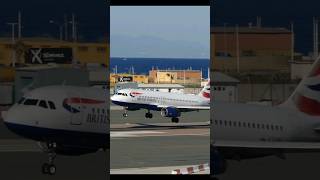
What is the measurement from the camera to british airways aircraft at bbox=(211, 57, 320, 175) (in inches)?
712

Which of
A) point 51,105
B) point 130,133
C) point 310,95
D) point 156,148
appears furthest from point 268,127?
point 130,133

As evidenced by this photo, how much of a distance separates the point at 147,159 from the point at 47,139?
563 cm

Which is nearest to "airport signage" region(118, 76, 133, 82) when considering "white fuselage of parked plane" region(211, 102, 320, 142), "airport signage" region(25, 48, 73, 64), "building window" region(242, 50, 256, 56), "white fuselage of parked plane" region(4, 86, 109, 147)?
"building window" region(242, 50, 256, 56)

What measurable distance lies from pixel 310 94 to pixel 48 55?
926cm

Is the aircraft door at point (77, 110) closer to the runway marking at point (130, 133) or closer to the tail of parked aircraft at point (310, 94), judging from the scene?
the tail of parked aircraft at point (310, 94)

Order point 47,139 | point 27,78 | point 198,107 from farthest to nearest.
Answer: point 198,107 < point 27,78 < point 47,139

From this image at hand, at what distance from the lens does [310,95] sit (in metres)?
22.7

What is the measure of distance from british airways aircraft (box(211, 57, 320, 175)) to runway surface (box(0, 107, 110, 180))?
144 inches

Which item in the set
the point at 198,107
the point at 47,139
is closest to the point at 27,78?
the point at 47,139

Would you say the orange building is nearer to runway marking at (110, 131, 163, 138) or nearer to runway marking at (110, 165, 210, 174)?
runway marking at (110, 131, 163, 138)

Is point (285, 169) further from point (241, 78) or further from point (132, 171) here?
point (241, 78)

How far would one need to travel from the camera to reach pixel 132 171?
65.2 feet

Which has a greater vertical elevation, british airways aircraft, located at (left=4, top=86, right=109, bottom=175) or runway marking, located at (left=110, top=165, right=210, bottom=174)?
british airways aircraft, located at (left=4, top=86, right=109, bottom=175)

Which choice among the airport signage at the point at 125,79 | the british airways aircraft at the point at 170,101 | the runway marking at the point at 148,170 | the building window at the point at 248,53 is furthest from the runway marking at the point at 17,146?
the airport signage at the point at 125,79
